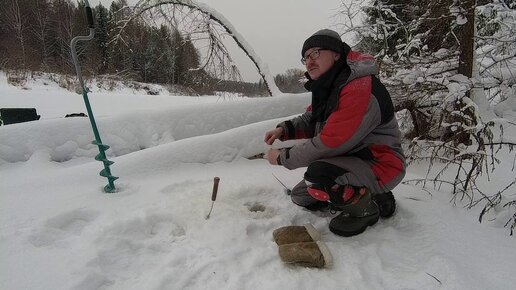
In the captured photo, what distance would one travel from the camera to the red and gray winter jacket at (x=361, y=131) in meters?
1.82

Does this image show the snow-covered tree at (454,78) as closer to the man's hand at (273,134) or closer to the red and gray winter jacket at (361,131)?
the red and gray winter jacket at (361,131)

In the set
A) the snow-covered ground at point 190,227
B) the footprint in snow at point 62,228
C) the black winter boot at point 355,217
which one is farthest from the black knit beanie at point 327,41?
the footprint in snow at point 62,228

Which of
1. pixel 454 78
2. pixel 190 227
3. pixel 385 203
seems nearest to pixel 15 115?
pixel 190 227

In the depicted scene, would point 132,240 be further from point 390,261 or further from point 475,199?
point 475,199

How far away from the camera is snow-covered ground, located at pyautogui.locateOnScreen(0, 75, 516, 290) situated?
1.51 meters

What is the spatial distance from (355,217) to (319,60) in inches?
39.6

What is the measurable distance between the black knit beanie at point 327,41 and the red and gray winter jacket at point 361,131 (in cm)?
7

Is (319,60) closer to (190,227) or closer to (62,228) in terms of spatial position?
(190,227)

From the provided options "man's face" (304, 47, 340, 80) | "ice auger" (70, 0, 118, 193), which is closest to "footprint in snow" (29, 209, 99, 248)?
"ice auger" (70, 0, 118, 193)

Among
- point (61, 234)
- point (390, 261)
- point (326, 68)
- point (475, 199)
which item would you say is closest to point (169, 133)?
point (61, 234)

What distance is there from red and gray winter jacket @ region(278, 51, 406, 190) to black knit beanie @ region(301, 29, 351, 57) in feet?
0.22

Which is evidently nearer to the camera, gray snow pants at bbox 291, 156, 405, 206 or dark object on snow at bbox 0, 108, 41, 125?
gray snow pants at bbox 291, 156, 405, 206

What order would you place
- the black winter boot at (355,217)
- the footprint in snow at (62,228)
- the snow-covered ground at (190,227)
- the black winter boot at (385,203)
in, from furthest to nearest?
1. the black winter boot at (385,203)
2. the black winter boot at (355,217)
3. the footprint in snow at (62,228)
4. the snow-covered ground at (190,227)

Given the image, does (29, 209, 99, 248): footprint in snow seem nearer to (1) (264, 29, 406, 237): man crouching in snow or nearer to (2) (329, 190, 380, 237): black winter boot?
(1) (264, 29, 406, 237): man crouching in snow
